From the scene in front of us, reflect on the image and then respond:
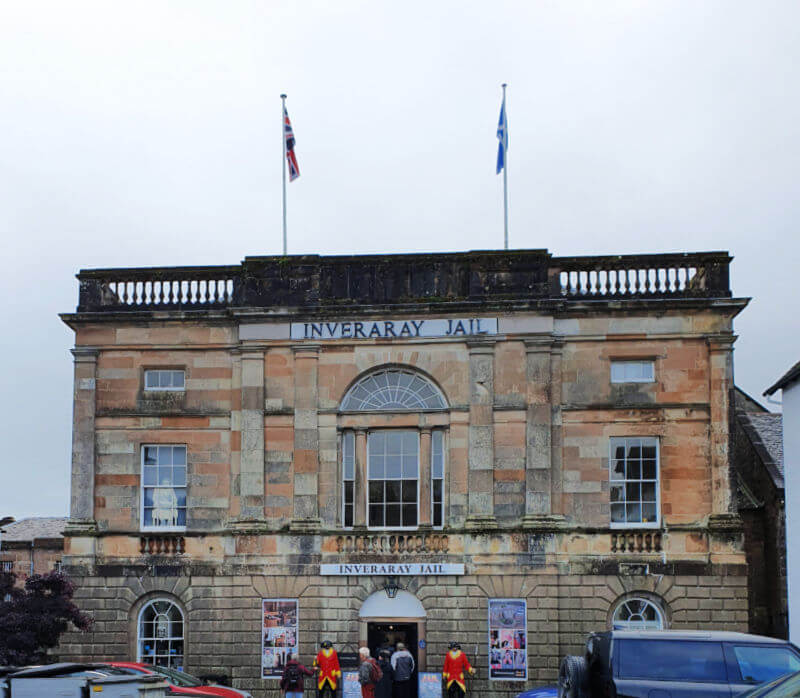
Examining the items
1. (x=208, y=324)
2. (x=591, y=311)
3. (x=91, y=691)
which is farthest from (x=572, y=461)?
(x=91, y=691)

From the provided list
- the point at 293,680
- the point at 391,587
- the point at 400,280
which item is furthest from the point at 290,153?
the point at 293,680

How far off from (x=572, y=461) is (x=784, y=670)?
41.8ft

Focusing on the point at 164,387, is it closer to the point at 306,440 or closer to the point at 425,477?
the point at 306,440

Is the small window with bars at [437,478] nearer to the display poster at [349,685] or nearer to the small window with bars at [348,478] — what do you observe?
the small window with bars at [348,478]

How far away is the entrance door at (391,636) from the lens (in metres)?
32.0

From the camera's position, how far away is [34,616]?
96.6ft

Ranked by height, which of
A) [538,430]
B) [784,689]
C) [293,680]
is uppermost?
[538,430]

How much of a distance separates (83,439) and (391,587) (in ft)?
28.1

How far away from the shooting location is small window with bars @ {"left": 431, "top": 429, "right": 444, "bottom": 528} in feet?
107

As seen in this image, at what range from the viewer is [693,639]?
1958 cm

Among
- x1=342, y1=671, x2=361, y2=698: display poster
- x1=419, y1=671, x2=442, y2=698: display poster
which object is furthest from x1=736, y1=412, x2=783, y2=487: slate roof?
x1=342, y1=671, x2=361, y2=698: display poster

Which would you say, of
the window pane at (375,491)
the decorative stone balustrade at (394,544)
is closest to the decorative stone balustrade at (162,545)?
the decorative stone balustrade at (394,544)

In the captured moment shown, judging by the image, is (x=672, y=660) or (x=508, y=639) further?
(x=508, y=639)

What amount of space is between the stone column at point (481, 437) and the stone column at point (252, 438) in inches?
203
